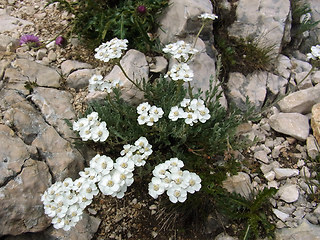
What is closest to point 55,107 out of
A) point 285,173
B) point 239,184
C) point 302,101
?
point 239,184

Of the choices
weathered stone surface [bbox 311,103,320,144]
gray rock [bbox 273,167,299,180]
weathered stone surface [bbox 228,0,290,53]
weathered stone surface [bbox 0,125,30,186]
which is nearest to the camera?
weathered stone surface [bbox 0,125,30,186]

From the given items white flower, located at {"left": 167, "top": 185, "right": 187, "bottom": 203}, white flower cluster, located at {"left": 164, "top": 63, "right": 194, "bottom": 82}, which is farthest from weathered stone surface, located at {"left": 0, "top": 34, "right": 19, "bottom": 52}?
white flower, located at {"left": 167, "top": 185, "right": 187, "bottom": 203}

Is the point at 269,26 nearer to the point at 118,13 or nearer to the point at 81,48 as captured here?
the point at 118,13

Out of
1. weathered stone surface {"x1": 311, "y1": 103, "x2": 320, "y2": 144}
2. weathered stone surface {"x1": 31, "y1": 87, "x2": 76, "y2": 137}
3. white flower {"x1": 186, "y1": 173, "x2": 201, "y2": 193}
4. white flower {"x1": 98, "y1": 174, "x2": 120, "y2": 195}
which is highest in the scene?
white flower {"x1": 98, "y1": 174, "x2": 120, "y2": 195}

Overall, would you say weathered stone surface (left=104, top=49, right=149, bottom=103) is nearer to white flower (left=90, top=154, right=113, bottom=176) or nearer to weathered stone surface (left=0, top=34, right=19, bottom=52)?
white flower (left=90, top=154, right=113, bottom=176)

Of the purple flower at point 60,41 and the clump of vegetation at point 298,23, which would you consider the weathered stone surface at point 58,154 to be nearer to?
the purple flower at point 60,41

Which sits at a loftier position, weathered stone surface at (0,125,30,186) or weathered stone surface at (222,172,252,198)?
weathered stone surface at (0,125,30,186)

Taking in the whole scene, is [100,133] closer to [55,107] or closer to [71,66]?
[55,107]
